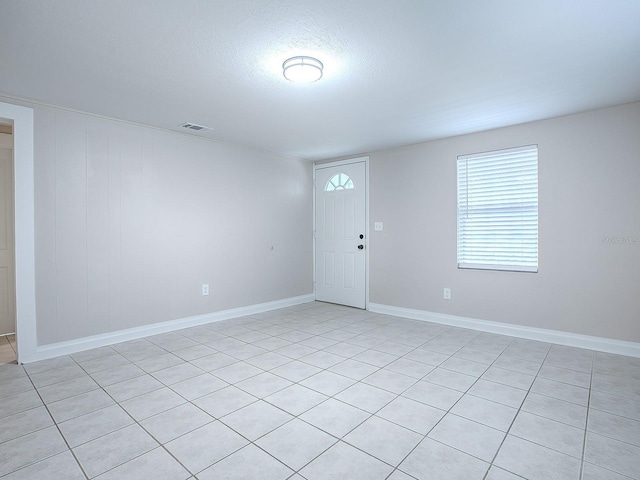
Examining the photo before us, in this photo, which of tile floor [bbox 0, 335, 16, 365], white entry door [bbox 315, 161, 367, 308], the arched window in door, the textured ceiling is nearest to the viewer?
→ the textured ceiling

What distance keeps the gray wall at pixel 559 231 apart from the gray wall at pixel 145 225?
2.18 m

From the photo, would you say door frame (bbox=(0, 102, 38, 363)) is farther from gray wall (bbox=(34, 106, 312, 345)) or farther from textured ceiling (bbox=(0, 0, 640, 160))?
textured ceiling (bbox=(0, 0, 640, 160))

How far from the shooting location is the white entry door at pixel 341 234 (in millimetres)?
5309

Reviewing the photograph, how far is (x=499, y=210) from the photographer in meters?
3.99

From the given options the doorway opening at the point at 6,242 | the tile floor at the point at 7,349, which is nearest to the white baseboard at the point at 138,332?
the tile floor at the point at 7,349

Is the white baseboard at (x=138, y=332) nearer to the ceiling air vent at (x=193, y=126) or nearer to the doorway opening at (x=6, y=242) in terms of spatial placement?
the doorway opening at (x=6, y=242)

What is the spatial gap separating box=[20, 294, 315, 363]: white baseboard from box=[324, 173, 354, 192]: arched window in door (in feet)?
6.52

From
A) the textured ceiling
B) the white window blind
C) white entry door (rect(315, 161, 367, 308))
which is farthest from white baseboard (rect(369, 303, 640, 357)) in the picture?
the textured ceiling

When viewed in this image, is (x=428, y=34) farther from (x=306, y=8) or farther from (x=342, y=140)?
(x=342, y=140)

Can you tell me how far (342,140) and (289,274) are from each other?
7.47 ft

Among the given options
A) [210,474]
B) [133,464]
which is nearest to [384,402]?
[210,474]

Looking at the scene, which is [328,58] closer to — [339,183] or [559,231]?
[559,231]

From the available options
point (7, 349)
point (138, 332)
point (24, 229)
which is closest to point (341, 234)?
point (138, 332)

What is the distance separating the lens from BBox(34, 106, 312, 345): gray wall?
3.28 m
